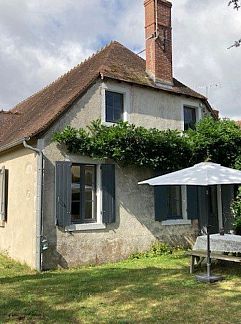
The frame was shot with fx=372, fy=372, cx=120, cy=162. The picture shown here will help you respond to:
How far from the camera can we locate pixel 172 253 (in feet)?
36.7

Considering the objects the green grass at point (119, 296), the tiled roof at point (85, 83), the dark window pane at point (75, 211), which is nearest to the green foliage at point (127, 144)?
the tiled roof at point (85, 83)

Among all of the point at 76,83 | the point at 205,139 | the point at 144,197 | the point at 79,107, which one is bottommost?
the point at 144,197

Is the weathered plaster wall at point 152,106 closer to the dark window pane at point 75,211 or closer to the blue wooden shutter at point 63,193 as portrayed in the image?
the blue wooden shutter at point 63,193

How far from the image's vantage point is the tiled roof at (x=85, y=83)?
991cm

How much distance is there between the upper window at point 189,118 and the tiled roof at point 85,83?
0.54m

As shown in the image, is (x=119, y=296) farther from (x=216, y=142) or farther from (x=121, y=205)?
(x=216, y=142)

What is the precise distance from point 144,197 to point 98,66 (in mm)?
4240

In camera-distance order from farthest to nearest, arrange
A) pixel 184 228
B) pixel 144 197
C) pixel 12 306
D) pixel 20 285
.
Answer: pixel 184 228 < pixel 144 197 < pixel 20 285 < pixel 12 306

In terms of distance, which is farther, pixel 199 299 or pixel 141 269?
pixel 141 269

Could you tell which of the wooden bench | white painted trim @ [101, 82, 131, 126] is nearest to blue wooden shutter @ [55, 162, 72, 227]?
white painted trim @ [101, 82, 131, 126]

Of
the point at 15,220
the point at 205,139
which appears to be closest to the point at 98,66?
the point at 205,139

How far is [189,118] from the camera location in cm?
1287

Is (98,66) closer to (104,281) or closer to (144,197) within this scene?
(144,197)

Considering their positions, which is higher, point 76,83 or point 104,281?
point 76,83
